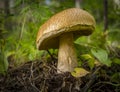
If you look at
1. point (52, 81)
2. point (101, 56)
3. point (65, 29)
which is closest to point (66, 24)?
point (65, 29)

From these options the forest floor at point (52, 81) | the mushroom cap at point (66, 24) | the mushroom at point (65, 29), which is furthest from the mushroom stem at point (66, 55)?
the mushroom cap at point (66, 24)

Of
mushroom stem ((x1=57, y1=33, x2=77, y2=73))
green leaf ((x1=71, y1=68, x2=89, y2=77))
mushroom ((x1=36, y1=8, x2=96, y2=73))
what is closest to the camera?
green leaf ((x1=71, y1=68, x2=89, y2=77))

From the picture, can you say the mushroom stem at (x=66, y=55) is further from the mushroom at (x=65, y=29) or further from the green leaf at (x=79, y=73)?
the green leaf at (x=79, y=73)

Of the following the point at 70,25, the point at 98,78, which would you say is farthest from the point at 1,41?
the point at 98,78

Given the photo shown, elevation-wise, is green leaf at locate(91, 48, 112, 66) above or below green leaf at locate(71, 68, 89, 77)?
above

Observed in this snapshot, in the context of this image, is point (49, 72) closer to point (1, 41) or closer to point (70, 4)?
point (1, 41)

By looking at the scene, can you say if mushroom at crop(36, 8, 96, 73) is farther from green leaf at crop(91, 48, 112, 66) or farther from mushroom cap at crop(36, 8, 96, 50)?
green leaf at crop(91, 48, 112, 66)

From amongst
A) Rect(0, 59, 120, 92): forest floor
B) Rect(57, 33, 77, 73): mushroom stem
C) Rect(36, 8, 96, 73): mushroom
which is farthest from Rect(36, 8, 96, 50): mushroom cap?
Rect(0, 59, 120, 92): forest floor
